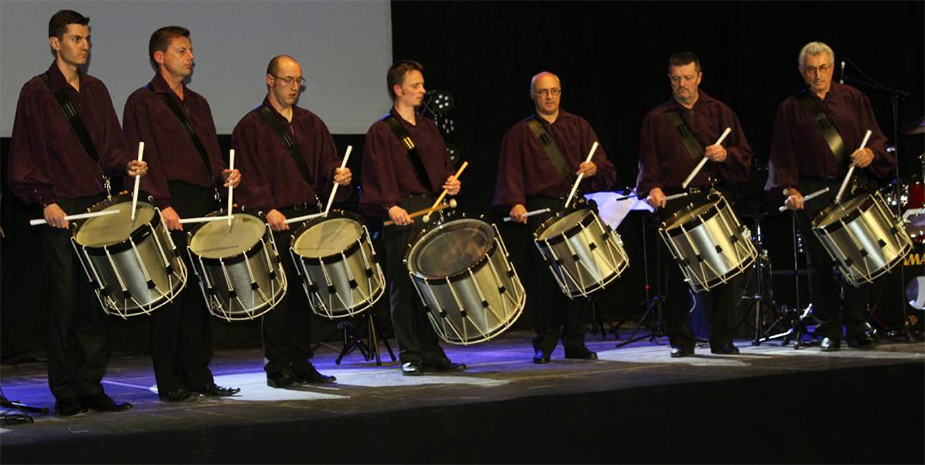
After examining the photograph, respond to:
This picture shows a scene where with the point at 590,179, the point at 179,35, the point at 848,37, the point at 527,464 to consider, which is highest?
the point at 848,37

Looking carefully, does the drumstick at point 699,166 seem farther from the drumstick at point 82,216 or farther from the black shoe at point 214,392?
the drumstick at point 82,216

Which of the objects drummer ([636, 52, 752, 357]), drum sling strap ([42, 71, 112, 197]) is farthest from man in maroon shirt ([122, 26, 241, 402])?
drummer ([636, 52, 752, 357])

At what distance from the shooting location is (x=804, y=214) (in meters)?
6.71

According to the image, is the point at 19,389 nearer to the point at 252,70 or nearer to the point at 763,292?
the point at 252,70

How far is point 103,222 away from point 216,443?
1.42m

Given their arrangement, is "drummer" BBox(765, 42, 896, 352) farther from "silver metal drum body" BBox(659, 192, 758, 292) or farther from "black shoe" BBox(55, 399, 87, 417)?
"black shoe" BBox(55, 399, 87, 417)

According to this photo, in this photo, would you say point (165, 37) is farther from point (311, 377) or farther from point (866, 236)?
point (866, 236)

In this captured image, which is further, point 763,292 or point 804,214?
point 763,292

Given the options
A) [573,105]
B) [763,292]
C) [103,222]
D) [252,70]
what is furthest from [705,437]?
[573,105]

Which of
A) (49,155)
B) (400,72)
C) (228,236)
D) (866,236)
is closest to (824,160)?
(866,236)

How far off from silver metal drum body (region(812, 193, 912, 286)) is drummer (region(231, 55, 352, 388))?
260cm

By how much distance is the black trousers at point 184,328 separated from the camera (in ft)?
17.8

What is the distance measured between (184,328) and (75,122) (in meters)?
1.12

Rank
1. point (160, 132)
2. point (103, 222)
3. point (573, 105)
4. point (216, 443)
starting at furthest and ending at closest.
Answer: point (573, 105) < point (160, 132) < point (103, 222) < point (216, 443)
